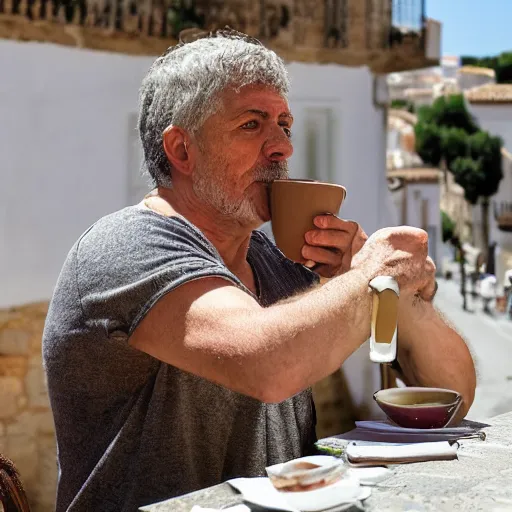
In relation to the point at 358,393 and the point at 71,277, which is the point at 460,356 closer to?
the point at 71,277

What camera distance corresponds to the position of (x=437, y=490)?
4.66 ft

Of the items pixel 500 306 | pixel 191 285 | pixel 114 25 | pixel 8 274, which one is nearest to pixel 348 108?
pixel 114 25

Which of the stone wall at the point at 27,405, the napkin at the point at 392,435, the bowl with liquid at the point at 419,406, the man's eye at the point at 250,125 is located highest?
the man's eye at the point at 250,125

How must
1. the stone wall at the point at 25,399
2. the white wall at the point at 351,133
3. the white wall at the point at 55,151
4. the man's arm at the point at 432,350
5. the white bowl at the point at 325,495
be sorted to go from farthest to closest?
the white wall at the point at 351,133
the white wall at the point at 55,151
the stone wall at the point at 25,399
the man's arm at the point at 432,350
the white bowl at the point at 325,495

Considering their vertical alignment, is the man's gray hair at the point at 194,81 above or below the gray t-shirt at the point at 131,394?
above

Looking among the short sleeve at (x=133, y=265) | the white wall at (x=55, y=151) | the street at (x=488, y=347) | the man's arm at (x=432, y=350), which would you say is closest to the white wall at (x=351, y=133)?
the white wall at (x=55, y=151)

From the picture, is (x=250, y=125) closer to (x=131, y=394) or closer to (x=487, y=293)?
(x=131, y=394)

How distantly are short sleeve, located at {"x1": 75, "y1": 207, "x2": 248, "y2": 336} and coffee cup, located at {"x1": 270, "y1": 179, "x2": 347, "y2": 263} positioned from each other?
16 cm

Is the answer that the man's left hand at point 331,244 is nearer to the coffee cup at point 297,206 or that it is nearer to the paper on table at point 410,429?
the coffee cup at point 297,206

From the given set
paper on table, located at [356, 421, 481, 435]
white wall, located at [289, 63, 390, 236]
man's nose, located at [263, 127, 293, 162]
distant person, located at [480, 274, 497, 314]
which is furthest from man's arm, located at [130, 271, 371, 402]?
distant person, located at [480, 274, 497, 314]

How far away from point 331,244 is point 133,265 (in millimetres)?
464

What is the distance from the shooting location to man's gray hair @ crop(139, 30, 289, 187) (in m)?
1.91

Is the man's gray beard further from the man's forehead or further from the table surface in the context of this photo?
the table surface

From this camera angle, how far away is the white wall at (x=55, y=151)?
6.31 m
